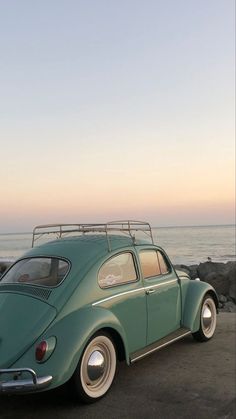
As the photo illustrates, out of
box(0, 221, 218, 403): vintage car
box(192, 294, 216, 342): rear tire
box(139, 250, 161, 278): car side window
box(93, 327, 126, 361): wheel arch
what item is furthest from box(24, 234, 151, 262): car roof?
box(192, 294, 216, 342): rear tire

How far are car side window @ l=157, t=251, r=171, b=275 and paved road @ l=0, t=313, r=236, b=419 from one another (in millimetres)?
1140

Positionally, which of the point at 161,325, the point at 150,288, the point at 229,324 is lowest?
the point at 229,324

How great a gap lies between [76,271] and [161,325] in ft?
5.08

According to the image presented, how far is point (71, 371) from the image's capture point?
4434 mm

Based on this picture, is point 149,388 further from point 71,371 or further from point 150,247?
point 150,247

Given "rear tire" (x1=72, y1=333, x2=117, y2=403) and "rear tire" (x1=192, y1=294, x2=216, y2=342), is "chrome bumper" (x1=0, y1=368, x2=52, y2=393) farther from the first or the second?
"rear tire" (x1=192, y1=294, x2=216, y2=342)

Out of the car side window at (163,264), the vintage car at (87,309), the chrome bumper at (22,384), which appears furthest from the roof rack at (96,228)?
the chrome bumper at (22,384)

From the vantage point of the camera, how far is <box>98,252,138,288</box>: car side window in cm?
539

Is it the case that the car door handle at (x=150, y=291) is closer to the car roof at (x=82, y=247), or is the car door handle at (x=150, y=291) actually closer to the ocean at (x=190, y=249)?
the car roof at (x=82, y=247)

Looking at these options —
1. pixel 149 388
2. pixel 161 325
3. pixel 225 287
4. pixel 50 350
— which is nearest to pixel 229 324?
pixel 161 325

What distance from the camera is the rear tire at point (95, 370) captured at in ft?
15.2

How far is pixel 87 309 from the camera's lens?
489 centimetres

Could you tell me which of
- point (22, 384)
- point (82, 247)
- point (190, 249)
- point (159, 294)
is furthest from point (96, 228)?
point (190, 249)

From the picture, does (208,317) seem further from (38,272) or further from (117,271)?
(38,272)
